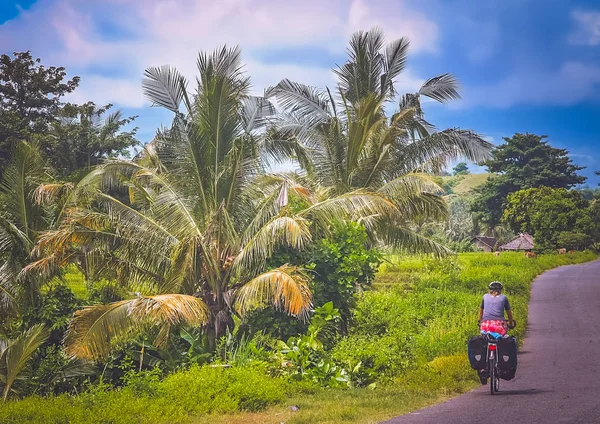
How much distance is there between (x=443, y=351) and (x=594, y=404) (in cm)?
433

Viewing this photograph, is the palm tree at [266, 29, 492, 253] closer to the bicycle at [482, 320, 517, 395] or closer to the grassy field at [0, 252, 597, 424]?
the grassy field at [0, 252, 597, 424]

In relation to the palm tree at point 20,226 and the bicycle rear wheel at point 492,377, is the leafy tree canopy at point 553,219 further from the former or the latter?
the bicycle rear wheel at point 492,377

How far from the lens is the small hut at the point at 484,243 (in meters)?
60.6

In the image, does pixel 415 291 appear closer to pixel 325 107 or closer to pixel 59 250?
pixel 325 107

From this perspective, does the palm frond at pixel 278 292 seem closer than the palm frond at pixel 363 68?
Yes

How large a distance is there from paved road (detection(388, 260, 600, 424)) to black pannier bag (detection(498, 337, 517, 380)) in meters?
0.37

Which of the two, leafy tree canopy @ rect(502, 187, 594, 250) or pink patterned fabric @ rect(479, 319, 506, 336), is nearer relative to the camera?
pink patterned fabric @ rect(479, 319, 506, 336)

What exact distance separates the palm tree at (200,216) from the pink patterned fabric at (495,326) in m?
4.11

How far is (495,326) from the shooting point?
9.06m

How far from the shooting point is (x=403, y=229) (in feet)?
66.5

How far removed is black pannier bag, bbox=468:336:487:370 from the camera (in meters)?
8.88

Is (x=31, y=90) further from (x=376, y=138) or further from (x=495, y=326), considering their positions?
(x=495, y=326)

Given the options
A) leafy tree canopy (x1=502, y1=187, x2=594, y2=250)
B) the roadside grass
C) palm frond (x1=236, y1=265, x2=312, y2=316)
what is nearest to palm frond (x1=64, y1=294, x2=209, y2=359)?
palm frond (x1=236, y1=265, x2=312, y2=316)

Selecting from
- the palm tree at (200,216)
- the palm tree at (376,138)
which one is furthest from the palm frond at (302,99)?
the palm tree at (200,216)
